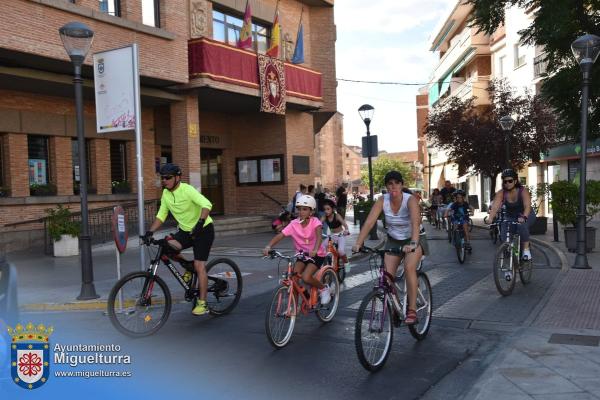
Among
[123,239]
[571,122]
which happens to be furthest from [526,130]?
[123,239]

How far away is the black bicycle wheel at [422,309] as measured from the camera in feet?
19.4

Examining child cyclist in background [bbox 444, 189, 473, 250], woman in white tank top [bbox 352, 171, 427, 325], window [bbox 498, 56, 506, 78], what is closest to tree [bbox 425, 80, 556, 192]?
child cyclist in background [bbox 444, 189, 473, 250]

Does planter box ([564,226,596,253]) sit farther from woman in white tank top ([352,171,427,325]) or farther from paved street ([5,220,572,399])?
woman in white tank top ([352,171,427,325])

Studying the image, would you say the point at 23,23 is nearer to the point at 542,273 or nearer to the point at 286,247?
the point at 286,247

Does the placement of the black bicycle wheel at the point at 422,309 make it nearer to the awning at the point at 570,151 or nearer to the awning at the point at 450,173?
the awning at the point at 570,151

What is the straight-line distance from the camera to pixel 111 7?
52.9ft

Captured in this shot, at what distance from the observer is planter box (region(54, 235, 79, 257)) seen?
45.2ft

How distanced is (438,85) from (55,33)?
41782mm

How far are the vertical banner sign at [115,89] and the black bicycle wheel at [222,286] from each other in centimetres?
289

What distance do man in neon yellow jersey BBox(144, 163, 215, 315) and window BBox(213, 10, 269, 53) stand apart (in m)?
14.5

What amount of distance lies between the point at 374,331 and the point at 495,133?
67.2 ft

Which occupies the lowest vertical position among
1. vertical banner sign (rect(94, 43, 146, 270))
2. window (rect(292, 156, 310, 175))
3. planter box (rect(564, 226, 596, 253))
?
planter box (rect(564, 226, 596, 253))

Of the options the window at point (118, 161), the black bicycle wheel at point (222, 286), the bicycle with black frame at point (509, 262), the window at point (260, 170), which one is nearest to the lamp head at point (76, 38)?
the black bicycle wheel at point (222, 286)

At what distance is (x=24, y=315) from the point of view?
7.78 m
